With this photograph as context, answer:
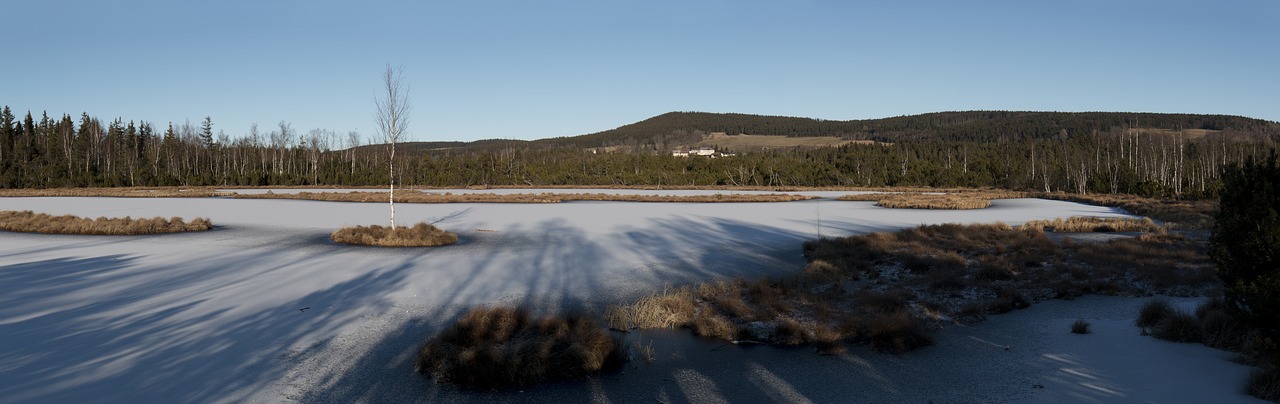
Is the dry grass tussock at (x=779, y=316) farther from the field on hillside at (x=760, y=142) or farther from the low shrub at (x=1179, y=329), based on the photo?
the field on hillside at (x=760, y=142)

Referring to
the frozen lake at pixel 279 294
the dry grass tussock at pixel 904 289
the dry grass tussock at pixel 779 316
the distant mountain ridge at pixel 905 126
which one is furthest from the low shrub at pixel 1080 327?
the distant mountain ridge at pixel 905 126

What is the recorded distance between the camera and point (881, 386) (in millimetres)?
5871

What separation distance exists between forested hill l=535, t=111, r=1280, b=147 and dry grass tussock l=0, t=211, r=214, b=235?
129m

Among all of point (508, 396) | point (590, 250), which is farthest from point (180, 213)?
point (508, 396)

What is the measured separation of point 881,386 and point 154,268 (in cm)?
1263

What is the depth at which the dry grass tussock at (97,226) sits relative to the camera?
1898 centimetres

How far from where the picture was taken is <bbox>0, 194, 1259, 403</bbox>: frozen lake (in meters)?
5.95

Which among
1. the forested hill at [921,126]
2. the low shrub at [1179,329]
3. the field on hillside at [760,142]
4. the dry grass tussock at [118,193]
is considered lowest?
the low shrub at [1179,329]

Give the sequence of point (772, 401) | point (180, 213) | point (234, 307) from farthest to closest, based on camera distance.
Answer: point (180, 213) < point (234, 307) < point (772, 401)

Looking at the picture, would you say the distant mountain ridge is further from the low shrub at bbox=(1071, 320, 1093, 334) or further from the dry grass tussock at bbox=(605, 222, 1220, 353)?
the low shrub at bbox=(1071, 320, 1093, 334)

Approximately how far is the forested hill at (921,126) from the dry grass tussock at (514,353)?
426ft

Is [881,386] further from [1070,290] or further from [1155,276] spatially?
[1155,276]

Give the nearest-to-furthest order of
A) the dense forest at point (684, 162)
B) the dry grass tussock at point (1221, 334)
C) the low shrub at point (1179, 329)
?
the dry grass tussock at point (1221, 334)
the low shrub at point (1179, 329)
the dense forest at point (684, 162)

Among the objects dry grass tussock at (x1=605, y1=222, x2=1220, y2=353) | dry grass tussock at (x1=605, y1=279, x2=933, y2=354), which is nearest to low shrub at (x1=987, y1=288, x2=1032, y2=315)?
dry grass tussock at (x1=605, y1=222, x2=1220, y2=353)
